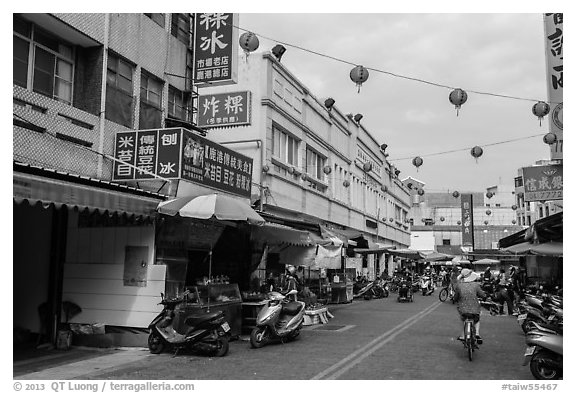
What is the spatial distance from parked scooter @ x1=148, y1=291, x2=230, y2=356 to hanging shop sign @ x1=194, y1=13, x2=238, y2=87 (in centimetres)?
732

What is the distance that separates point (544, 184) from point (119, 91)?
1403cm

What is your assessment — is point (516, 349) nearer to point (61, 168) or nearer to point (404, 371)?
point (404, 371)

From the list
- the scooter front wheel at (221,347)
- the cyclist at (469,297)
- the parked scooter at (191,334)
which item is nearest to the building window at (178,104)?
the parked scooter at (191,334)

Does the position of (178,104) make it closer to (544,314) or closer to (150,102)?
(150,102)

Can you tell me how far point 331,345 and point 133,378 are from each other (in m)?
4.87

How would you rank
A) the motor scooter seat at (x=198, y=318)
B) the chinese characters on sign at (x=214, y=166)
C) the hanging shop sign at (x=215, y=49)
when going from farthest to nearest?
the hanging shop sign at (x=215, y=49)
the chinese characters on sign at (x=214, y=166)
the motor scooter seat at (x=198, y=318)

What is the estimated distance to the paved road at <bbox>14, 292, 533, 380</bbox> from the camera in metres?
8.55

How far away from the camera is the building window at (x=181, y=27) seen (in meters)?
17.0

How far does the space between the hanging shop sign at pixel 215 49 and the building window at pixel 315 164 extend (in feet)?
38.3

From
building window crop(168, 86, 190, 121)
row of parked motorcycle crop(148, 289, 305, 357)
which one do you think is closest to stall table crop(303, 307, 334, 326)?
row of parked motorcycle crop(148, 289, 305, 357)

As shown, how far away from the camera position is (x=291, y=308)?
42.1 ft

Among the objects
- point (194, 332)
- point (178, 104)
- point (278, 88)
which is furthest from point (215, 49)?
point (194, 332)

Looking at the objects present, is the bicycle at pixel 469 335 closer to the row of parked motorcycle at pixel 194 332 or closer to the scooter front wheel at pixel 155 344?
the row of parked motorcycle at pixel 194 332
